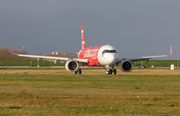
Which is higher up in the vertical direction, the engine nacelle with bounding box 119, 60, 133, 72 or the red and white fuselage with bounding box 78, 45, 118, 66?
the red and white fuselage with bounding box 78, 45, 118, 66

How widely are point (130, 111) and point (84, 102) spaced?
3064 millimetres

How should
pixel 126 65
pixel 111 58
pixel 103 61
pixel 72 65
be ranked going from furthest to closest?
1. pixel 72 65
2. pixel 126 65
3. pixel 103 61
4. pixel 111 58

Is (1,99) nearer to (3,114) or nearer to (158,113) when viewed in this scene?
(3,114)

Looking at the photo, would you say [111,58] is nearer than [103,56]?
Yes

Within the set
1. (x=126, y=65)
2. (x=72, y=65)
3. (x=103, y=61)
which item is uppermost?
(x=103, y=61)

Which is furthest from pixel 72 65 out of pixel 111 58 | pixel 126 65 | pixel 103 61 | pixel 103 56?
pixel 126 65

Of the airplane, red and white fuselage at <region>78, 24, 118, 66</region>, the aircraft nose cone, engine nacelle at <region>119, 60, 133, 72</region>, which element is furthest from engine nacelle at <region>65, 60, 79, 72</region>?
engine nacelle at <region>119, 60, 133, 72</region>

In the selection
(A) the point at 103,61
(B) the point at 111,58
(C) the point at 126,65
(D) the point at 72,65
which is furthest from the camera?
(D) the point at 72,65

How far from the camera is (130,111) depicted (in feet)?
39.8

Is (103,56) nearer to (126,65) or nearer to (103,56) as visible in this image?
(103,56)

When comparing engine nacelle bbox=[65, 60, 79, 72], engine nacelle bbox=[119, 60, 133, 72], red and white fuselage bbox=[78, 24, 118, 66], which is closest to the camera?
red and white fuselage bbox=[78, 24, 118, 66]

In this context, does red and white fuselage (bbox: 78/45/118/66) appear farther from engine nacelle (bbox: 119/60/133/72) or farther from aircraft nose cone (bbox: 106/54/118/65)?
engine nacelle (bbox: 119/60/133/72)

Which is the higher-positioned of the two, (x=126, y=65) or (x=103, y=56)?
(x=103, y=56)

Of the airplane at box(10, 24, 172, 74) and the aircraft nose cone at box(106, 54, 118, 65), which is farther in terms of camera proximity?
the airplane at box(10, 24, 172, 74)
